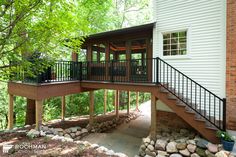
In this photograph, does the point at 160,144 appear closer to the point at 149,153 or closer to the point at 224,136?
the point at 149,153

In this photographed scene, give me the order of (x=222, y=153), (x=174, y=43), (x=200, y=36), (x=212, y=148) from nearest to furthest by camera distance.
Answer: (x=222, y=153) < (x=212, y=148) < (x=200, y=36) < (x=174, y=43)

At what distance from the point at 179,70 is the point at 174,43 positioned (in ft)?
4.14

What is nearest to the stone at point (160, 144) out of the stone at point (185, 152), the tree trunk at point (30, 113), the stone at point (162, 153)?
the stone at point (162, 153)

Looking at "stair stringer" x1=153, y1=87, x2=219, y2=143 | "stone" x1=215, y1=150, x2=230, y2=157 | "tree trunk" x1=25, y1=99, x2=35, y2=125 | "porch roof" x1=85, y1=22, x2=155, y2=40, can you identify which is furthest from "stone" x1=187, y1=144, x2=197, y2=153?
"tree trunk" x1=25, y1=99, x2=35, y2=125

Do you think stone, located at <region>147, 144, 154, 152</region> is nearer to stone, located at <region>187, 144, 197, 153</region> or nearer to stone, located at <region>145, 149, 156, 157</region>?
stone, located at <region>145, 149, 156, 157</region>

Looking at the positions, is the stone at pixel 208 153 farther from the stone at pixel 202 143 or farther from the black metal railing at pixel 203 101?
the black metal railing at pixel 203 101

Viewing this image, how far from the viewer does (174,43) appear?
7797 mm

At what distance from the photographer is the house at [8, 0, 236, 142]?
5.96 meters

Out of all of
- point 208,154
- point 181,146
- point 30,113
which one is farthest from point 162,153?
point 30,113

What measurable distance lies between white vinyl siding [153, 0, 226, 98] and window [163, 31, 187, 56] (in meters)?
0.20

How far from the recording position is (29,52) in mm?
4680

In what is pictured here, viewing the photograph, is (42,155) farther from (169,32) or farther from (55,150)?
(169,32)

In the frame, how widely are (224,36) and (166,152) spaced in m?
4.68

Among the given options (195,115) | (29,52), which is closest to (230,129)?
(195,115)
